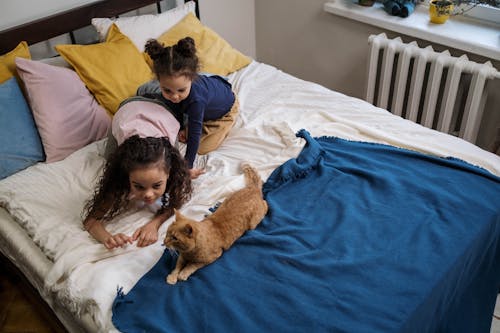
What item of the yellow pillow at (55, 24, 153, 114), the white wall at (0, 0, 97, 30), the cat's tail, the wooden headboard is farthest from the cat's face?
the white wall at (0, 0, 97, 30)

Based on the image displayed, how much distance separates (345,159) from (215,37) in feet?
3.56

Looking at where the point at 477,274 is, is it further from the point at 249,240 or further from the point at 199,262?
the point at 199,262

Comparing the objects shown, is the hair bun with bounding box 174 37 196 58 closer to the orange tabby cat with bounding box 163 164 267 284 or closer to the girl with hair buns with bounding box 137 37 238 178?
the girl with hair buns with bounding box 137 37 238 178

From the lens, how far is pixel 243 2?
298 centimetres

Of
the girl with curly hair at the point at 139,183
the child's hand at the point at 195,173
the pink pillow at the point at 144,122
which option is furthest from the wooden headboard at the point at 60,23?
the child's hand at the point at 195,173

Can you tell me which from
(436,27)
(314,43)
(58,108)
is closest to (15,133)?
(58,108)

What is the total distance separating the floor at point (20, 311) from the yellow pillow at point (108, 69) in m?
0.84

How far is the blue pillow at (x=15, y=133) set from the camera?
70.1 inches

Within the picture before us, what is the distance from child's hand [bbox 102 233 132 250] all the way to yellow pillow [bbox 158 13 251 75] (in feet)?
3.49

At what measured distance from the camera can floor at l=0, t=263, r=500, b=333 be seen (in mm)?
1817

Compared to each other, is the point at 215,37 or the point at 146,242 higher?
the point at 215,37

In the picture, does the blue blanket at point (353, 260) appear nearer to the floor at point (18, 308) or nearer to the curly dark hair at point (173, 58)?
the curly dark hair at point (173, 58)

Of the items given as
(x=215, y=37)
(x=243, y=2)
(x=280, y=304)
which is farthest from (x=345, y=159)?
(x=243, y=2)

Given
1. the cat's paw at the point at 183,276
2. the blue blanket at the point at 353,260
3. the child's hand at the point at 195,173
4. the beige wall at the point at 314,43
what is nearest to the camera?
the blue blanket at the point at 353,260
